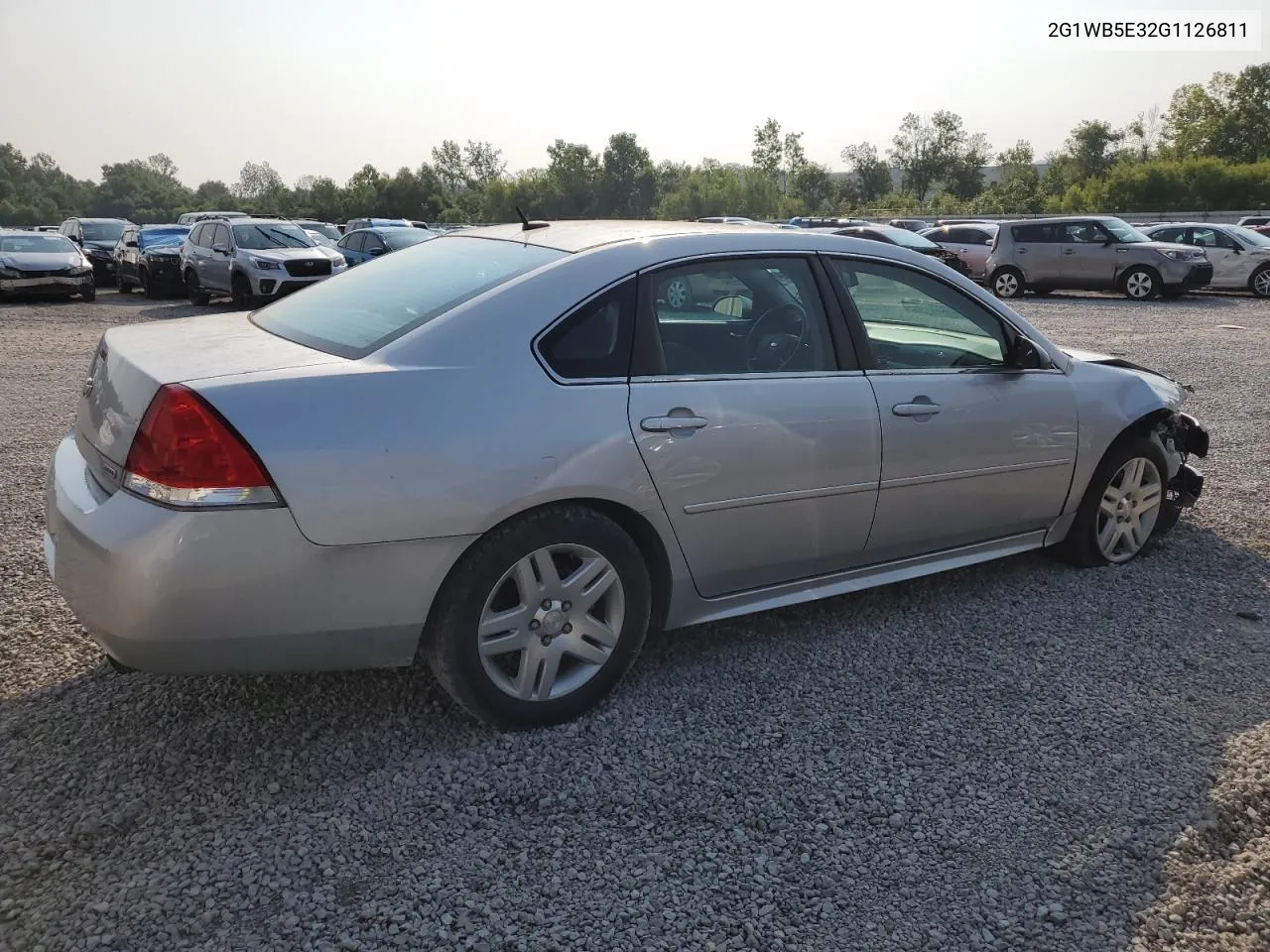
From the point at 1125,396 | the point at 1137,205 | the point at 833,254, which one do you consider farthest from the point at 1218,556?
the point at 1137,205

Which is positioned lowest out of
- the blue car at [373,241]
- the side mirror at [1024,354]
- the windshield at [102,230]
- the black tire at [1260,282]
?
the black tire at [1260,282]

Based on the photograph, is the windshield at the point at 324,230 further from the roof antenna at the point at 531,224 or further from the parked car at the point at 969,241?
the roof antenna at the point at 531,224

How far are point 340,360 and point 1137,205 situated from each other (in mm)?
59904

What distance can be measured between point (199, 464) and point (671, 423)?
1374 millimetres

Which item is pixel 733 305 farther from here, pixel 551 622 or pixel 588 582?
pixel 551 622

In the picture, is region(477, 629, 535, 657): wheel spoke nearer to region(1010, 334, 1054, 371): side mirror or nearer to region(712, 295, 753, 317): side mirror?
region(712, 295, 753, 317): side mirror

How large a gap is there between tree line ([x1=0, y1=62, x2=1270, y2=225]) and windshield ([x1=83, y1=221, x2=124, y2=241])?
20901mm

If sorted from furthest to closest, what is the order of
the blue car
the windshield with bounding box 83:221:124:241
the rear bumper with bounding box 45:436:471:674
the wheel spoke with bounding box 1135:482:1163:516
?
1. the windshield with bounding box 83:221:124:241
2. the blue car
3. the wheel spoke with bounding box 1135:482:1163:516
4. the rear bumper with bounding box 45:436:471:674

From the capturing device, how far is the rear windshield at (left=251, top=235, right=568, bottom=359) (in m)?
3.13

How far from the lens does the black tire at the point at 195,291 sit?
728 inches

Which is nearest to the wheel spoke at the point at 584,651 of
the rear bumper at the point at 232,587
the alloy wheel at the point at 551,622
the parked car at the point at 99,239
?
the alloy wheel at the point at 551,622

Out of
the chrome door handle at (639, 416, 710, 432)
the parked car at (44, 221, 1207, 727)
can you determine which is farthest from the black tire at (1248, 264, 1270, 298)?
the chrome door handle at (639, 416, 710, 432)

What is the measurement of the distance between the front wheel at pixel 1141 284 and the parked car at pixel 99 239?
23.6m

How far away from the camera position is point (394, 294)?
344cm
